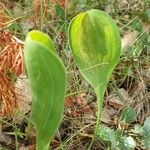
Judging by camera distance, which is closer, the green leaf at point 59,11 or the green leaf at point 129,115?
the green leaf at point 129,115

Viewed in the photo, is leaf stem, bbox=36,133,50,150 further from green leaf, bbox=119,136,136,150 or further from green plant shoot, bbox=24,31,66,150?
green leaf, bbox=119,136,136,150

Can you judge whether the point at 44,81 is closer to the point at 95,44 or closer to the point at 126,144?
the point at 95,44

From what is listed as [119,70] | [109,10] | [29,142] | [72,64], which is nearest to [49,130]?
[29,142]

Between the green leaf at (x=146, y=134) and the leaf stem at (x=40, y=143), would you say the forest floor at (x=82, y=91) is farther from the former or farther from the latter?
the leaf stem at (x=40, y=143)

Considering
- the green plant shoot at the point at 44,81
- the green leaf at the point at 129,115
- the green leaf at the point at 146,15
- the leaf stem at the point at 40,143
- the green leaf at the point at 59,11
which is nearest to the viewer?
the green plant shoot at the point at 44,81

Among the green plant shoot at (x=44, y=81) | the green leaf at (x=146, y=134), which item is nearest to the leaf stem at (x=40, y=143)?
the green plant shoot at (x=44, y=81)

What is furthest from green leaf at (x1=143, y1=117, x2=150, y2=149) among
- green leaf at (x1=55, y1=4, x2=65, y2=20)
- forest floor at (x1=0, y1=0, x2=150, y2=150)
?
green leaf at (x1=55, y1=4, x2=65, y2=20)

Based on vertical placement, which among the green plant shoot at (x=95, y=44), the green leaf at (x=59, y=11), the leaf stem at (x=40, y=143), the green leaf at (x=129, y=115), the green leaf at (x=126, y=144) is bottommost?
the green leaf at (x=126, y=144)
